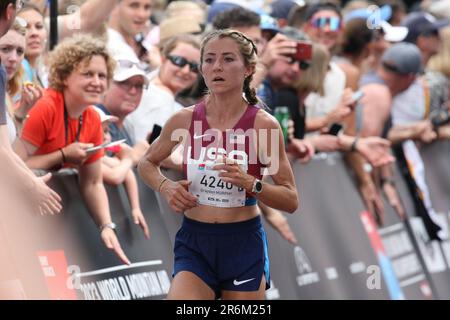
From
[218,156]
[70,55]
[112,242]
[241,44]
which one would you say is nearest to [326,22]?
[70,55]

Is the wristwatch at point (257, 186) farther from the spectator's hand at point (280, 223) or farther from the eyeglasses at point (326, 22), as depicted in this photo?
the eyeglasses at point (326, 22)

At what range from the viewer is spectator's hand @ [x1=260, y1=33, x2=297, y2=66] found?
9852mm

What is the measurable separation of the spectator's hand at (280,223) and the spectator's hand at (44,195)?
2.94 m

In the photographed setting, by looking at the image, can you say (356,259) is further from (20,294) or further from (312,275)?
(20,294)

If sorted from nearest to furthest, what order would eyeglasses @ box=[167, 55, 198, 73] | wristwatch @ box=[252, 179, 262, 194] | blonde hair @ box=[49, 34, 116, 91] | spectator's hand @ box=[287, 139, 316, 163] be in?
wristwatch @ box=[252, 179, 262, 194]
blonde hair @ box=[49, 34, 116, 91]
eyeglasses @ box=[167, 55, 198, 73]
spectator's hand @ box=[287, 139, 316, 163]

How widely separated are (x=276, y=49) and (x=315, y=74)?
920 mm

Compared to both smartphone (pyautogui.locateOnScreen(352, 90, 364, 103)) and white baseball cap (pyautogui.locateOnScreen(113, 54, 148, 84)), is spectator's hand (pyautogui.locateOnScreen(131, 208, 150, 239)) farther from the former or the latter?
smartphone (pyautogui.locateOnScreen(352, 90, 364, 103))

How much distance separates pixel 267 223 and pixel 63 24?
238cm

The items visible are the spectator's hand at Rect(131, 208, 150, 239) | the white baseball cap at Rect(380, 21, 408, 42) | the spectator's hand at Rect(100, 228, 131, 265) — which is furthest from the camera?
the white baseball cap at Rect(380, 21, 408, 42)

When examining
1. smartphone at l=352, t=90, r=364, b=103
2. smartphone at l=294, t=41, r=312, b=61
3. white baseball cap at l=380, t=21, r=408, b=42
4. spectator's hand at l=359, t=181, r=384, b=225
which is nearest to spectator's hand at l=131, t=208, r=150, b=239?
smartphone at l=294, t=41, r=312, b=61

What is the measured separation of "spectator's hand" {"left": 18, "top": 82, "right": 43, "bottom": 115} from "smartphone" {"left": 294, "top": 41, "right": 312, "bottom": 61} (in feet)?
9.42

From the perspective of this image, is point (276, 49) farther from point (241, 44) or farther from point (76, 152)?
point (241, 44)

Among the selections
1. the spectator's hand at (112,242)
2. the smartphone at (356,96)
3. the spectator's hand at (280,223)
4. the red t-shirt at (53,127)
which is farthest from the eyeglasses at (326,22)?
the spectator's hand at (112,242)
